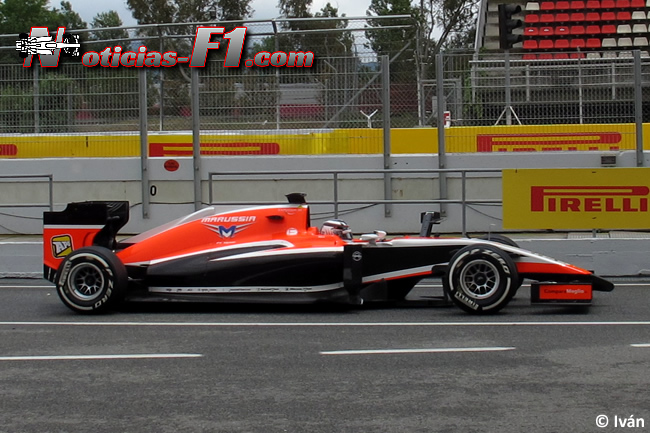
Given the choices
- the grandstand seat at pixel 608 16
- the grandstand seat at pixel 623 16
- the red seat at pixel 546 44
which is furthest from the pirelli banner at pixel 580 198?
the grandstand seat at pixel 623 16

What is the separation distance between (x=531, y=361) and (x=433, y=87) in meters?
9.73

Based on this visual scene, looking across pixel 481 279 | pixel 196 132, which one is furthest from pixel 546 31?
pixel 481 279

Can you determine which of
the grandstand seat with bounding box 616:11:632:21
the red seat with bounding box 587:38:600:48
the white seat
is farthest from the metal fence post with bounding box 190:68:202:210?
the grandstand seat with bounding box 616:11:632:21

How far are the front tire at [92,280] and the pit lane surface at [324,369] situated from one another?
16 cm

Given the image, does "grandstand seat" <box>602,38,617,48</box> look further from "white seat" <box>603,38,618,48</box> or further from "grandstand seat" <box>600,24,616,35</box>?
"grandstand seat" <box>600,24,616,35</box>

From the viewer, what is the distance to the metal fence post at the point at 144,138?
14844 mm

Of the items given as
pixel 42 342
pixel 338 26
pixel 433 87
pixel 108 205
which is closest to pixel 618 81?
pixel 433 87

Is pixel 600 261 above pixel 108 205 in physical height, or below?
below

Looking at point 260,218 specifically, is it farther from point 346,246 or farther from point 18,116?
point 18,116

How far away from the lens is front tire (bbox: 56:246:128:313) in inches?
373

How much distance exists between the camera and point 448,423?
18.2 ft

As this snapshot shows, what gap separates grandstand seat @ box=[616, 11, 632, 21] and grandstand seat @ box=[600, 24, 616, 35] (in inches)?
13.9

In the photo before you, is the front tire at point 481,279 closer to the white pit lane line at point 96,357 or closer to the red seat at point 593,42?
the white pit lane line at point 96,357

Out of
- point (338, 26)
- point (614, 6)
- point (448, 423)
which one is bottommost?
point (448, 423)
